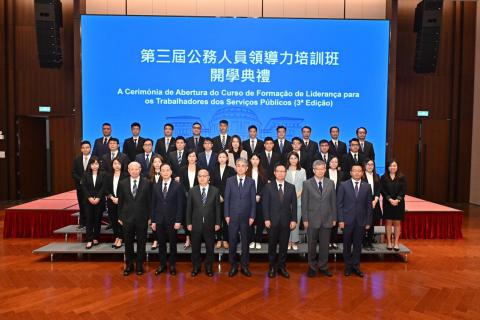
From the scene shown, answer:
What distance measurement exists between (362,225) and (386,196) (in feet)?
2.53

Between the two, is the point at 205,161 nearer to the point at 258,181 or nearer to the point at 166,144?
the point at 258,181

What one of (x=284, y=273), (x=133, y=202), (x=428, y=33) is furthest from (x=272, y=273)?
(x=428, y=33)

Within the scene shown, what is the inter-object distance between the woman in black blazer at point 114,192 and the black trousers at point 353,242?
261 cm

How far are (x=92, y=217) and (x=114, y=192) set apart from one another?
0.47 meters

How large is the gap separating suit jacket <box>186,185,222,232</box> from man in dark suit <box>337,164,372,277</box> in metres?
1.34

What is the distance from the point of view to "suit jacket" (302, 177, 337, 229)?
4.21 meters

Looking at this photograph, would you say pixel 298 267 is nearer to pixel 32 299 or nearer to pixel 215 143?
pixel 215 143

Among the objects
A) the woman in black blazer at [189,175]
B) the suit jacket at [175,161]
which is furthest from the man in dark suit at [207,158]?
the woman in black blazer at [189,175]

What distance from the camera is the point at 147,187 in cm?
422

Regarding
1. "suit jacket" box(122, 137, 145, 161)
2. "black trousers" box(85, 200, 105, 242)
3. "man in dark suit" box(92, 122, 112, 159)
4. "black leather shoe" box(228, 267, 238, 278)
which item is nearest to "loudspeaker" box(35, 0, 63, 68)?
"man in dark suit" box(92, 122, 112, 159)

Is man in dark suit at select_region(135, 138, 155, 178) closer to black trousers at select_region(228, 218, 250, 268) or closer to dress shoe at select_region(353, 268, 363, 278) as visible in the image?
black trousers at select_region(228, 218, 250, 268)

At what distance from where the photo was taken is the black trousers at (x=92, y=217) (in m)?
4.89

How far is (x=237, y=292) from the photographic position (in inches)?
149

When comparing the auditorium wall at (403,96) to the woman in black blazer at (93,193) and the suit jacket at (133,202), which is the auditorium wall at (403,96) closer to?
the woman in black blazer at (93,193)
